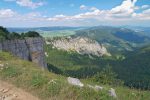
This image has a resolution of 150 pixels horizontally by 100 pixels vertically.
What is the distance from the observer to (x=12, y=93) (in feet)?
65.2

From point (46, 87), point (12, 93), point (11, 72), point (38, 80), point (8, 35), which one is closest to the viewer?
point (46, 87)

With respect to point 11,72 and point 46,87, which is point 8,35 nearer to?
point 11,72

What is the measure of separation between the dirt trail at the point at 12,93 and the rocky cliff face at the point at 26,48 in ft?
78.8

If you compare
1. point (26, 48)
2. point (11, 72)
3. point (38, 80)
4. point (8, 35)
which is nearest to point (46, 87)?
point (38, 80)

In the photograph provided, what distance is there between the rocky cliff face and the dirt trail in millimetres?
24014

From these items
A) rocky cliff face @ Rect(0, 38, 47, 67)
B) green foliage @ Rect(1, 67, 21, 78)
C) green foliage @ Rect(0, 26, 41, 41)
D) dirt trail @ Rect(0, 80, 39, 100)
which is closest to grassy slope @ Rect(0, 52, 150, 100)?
green foliage @ Rect(1, 67, 21, 78)

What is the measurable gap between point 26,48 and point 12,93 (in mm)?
36837

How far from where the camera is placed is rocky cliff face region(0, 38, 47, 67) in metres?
48.0

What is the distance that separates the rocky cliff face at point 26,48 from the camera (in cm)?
4797

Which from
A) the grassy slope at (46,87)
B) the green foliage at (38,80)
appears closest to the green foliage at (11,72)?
the grassy slope at (46,87)

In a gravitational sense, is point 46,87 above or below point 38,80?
below

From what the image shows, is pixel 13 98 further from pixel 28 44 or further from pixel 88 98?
pixel 28 44

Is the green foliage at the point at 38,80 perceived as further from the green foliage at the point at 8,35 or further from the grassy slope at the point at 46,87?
the green foliage at the point at 8,35

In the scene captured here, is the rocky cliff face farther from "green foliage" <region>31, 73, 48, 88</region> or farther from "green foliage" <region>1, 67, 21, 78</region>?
"green foliage" <region>31, 73, 48, 88</region>
